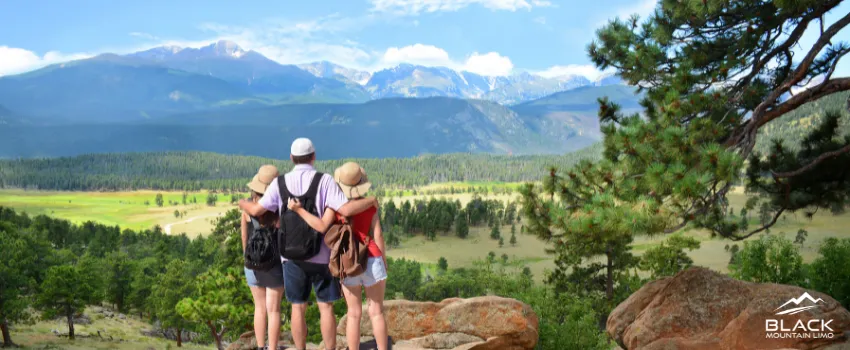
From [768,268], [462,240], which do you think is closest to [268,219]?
[768,268]

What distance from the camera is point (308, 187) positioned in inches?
254

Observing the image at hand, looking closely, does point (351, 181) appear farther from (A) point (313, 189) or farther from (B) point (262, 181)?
(B) point (262, 181)

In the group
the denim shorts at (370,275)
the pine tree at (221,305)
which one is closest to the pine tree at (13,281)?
the pine tree at (221,305)

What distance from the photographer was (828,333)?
8.16 m

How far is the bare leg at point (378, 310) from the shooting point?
6.65 m

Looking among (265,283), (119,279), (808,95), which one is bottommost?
(119,279)

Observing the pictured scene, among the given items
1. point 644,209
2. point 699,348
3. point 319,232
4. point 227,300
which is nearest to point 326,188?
point 319,232

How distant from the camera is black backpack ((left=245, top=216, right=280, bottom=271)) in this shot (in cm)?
675

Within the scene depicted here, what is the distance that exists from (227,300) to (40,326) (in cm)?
3579

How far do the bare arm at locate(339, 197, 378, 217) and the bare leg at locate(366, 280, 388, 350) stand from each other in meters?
0.91

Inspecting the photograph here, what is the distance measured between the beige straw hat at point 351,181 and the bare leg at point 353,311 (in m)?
1.06

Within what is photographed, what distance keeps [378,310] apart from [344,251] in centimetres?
94

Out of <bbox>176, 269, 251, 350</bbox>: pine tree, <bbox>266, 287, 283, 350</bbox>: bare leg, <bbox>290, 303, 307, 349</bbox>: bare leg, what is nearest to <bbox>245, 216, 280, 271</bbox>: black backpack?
<bbox>266, 287, 283, 350</bbox>: bare leg

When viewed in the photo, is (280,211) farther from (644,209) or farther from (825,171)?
(825,171)
